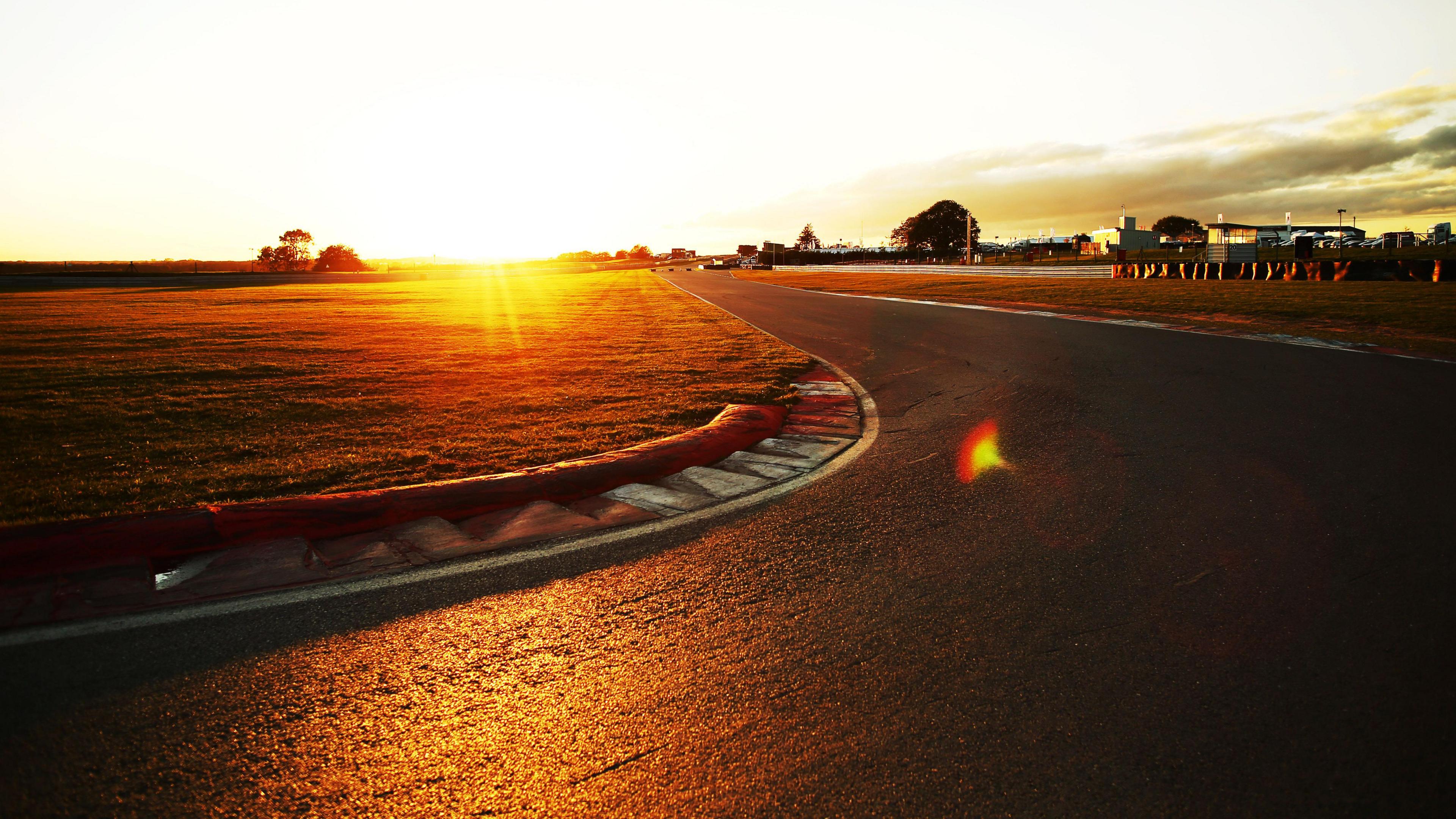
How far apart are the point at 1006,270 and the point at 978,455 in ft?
136

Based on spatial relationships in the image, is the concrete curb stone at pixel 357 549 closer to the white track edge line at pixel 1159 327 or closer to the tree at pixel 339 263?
the white track edge line at pixel 1159 327

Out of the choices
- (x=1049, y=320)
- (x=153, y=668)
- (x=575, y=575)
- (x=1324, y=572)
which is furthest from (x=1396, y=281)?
(x=153, y=668)

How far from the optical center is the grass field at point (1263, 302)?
1200 cm

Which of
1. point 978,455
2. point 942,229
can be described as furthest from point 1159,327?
point 942,229

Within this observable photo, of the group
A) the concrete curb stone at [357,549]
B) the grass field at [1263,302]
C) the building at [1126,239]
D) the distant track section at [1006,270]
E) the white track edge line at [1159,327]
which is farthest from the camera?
the building at [1126,239]

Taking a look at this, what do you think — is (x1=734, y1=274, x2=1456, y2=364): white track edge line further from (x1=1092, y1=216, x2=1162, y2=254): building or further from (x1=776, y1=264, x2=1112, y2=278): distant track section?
(x1=1092, y1=216, x2=1162, y2=254): building

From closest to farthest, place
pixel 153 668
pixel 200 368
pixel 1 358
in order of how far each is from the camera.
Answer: pixel 153 668
pixel 200 368
pixel 1 358

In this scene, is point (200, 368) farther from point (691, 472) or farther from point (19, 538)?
point (691, 472)

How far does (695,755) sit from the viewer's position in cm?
211

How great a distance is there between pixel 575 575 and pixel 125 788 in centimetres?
170

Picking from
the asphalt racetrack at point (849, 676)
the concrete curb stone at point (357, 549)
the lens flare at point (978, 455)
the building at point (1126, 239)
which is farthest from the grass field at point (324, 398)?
the building at point (1126, 239)

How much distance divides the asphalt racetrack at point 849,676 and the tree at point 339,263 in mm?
97454

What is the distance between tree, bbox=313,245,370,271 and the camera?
93000 mm

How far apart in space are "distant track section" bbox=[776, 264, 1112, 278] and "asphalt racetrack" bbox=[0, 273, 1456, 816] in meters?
31.2
